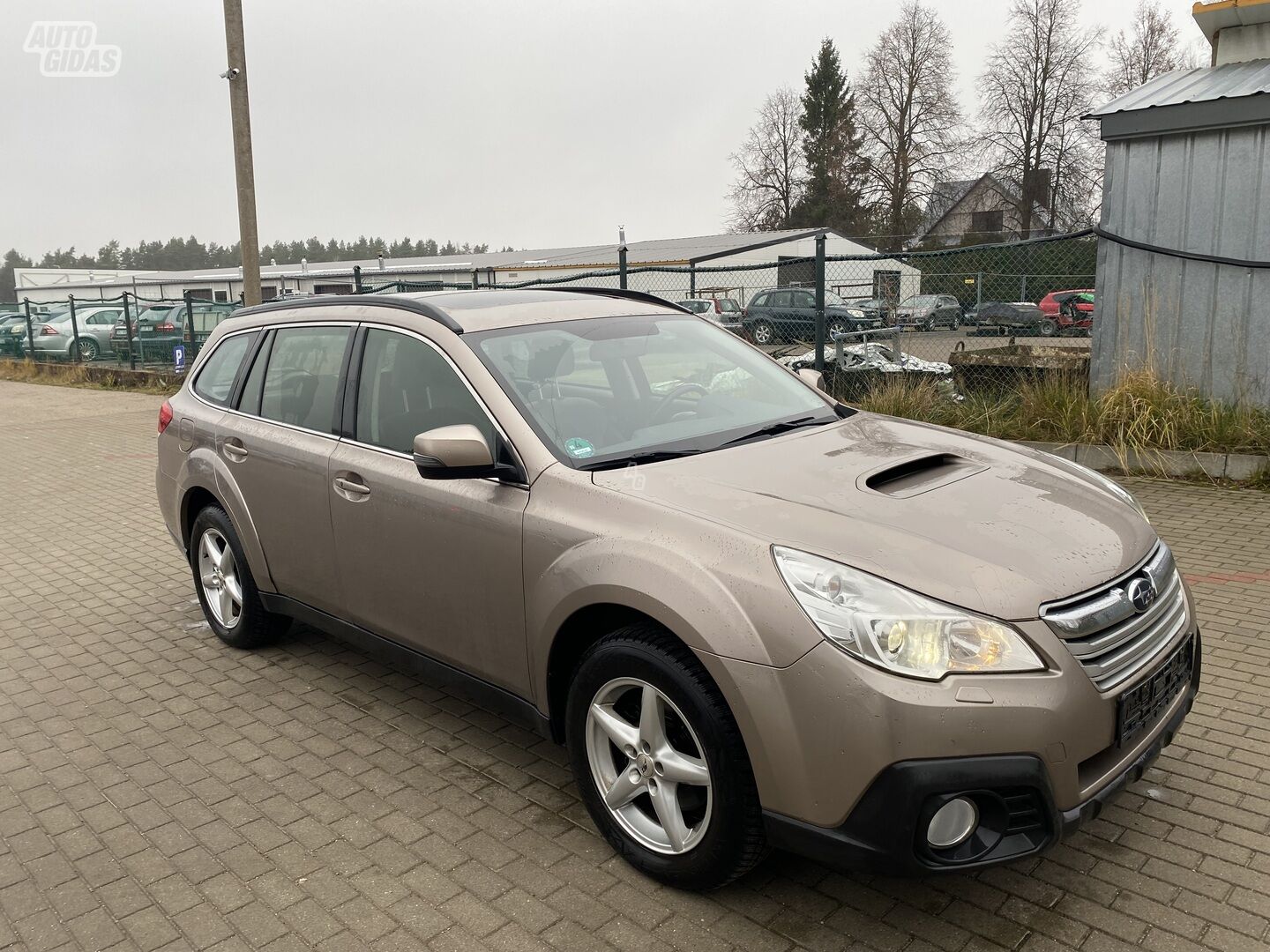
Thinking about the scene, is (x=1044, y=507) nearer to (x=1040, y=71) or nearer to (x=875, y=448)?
(x=875, y=448)

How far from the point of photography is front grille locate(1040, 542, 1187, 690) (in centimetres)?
255

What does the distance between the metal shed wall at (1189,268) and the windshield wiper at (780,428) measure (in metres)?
6.02

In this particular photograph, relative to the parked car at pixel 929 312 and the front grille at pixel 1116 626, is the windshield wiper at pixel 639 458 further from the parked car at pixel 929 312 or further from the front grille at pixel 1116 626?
the parked car at pixel 929 312

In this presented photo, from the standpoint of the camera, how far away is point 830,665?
95.3 inches

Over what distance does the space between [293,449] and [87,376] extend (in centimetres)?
2172

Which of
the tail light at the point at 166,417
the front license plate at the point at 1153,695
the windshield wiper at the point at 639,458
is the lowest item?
the front license plate at the point at 1153,695

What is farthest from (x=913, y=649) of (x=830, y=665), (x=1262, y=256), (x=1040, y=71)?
(x=1040, y=71)

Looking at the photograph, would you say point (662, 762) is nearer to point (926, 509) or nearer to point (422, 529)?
point (926, 509)

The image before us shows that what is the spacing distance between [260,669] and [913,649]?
3552 mm

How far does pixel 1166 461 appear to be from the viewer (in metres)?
7.99

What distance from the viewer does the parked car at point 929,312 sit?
9.85 meters

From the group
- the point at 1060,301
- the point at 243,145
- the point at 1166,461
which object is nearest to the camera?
the point at 1166,461

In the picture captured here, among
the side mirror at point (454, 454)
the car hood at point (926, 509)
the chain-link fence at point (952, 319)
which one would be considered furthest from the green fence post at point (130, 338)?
the car hood at point (926, 509)

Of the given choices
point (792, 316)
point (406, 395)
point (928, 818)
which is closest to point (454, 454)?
point (406, 395)
